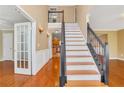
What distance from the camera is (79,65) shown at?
4.14 meters

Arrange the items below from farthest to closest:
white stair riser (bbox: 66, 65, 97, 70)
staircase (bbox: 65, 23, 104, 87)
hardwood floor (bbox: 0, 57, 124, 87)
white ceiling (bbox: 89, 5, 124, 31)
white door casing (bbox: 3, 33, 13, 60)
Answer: white door casing (bbox: 3, 33, 13, 60) < white ceiling (bbox: 89, 5, 124, 31) < white stair riser (bbox: 66, 65, 97, 70) < hardwood floor (bbox: 0, 57, 124, 87) < staircase (bbox: 65, 23, 104, 87)

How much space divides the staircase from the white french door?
1247 mm

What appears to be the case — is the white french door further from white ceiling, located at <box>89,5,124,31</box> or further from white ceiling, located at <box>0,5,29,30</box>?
white ceiling, located at <box>89,5,124,31</box>

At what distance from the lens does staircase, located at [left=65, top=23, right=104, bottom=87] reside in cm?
360

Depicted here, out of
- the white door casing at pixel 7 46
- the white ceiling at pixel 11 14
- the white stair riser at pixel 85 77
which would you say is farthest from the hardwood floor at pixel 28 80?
the white door casing at pixel 7 46

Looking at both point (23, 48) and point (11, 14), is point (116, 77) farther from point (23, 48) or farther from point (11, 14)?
point (11, 14)

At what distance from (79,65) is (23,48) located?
1.96 m

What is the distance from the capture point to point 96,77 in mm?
3660

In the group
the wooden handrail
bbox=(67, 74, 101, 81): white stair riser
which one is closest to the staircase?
bbox=(67, 74, 101, 81): white stair riser

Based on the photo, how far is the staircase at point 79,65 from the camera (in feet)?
11.8

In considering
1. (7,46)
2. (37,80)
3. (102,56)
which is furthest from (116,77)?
(7,46)

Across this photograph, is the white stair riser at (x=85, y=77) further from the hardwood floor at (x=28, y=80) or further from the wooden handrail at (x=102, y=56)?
the hardwood floor at (x=28, y=80)
